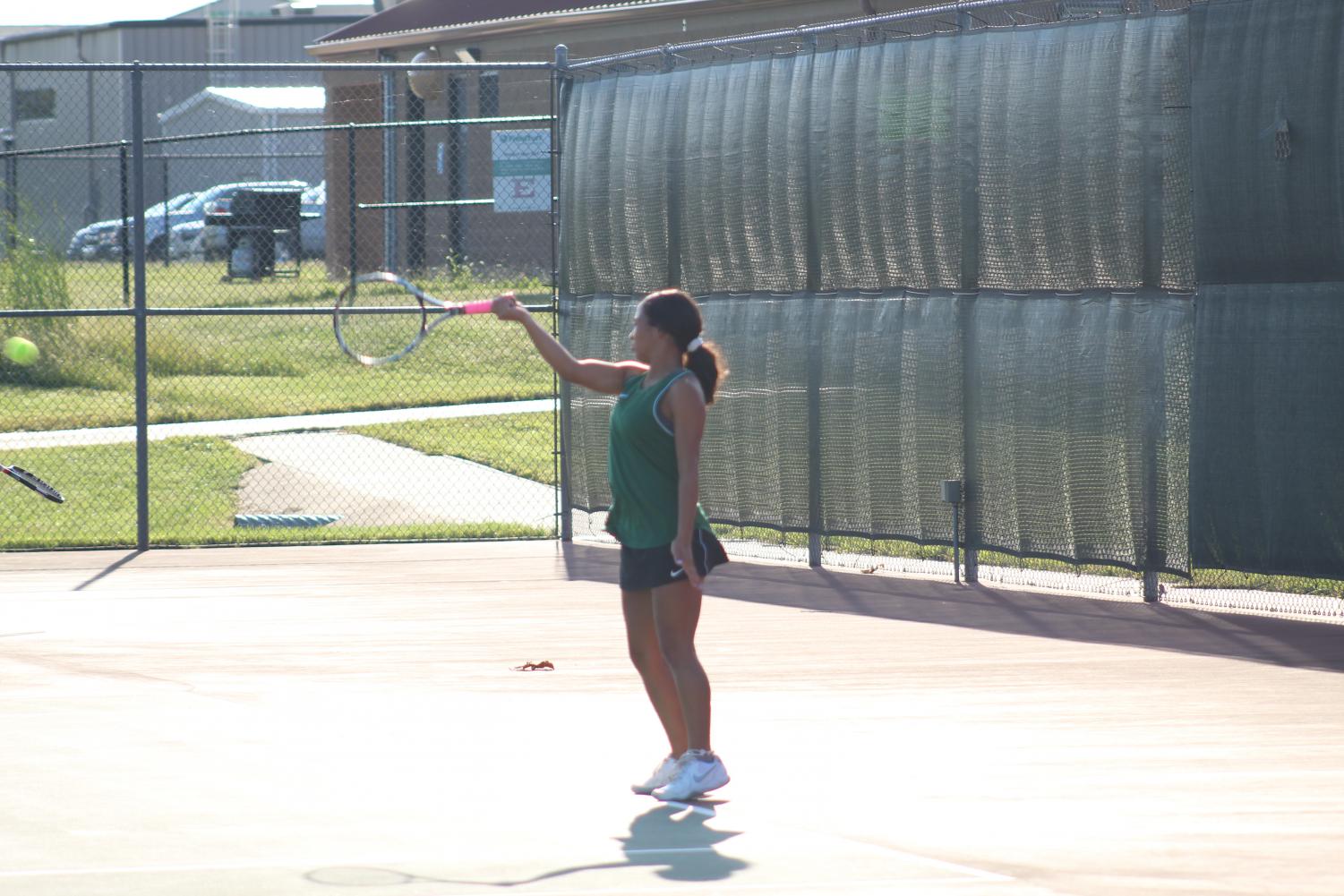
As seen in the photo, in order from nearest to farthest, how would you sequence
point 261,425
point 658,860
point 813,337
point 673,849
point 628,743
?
point 658,860 < point 673,849 < point 628,743 < point 813,337 < point 261,425

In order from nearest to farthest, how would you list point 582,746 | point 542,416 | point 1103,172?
point 582,746 < point 1103,172 < point 542,416

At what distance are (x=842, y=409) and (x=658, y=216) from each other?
1961 millimetres

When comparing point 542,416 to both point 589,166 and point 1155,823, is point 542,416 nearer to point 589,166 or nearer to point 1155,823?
point 589,166

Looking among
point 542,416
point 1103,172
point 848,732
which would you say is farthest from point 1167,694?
point 542,416

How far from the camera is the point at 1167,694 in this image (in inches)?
324

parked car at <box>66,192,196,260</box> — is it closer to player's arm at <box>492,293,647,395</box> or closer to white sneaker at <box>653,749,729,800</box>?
player's arm at <box>492,293,647,395</box>

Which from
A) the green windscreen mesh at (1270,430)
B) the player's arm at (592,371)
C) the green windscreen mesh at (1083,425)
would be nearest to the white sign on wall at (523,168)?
the green windscreen mesh at (1083,425)

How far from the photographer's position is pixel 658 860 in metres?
5.80

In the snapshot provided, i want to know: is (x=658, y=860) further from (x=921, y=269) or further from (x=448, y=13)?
(x=448, y=13)

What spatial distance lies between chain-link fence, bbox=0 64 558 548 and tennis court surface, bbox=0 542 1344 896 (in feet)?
6.87

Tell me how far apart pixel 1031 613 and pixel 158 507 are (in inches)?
282

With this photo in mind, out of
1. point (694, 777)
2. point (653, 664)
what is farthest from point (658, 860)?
point (653, 664)

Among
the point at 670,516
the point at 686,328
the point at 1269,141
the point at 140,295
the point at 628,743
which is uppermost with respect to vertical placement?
the point at 1269,141

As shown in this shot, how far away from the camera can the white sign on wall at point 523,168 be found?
1414 cm
